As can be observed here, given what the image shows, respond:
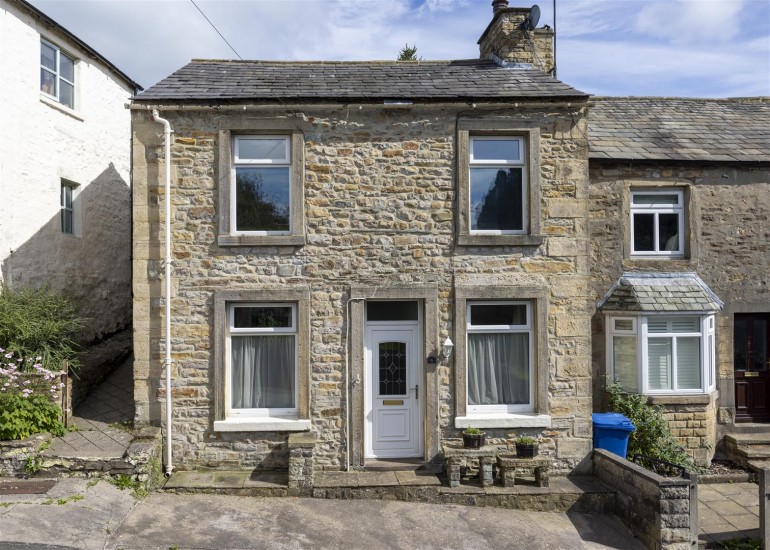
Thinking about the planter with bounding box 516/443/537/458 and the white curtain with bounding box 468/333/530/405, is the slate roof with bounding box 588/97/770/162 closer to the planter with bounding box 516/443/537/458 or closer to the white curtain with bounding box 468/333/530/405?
the white curtain with bounding box 468/333/530/405

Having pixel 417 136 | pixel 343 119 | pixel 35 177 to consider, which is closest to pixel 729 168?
pixel 417 136

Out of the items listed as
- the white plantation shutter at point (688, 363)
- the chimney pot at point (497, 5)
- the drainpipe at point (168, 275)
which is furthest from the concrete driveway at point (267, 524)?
the chimney pot at point (497, 5)

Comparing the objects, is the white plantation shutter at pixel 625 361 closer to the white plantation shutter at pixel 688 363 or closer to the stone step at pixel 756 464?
the white plantation shutter at pixel 688 363

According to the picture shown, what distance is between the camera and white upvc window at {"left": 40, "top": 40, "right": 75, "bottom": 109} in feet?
36.6

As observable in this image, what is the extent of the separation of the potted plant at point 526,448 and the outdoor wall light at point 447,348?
1646 mm

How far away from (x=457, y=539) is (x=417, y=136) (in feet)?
18.7

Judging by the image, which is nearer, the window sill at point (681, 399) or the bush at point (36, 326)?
the bush at point (36, 326)

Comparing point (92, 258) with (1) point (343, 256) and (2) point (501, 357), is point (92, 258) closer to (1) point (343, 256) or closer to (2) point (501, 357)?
(1) point (343, 256)

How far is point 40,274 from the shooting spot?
10742 mm

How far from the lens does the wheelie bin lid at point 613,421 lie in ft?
29.3

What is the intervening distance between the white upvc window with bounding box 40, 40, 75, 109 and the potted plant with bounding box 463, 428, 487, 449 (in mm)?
10095

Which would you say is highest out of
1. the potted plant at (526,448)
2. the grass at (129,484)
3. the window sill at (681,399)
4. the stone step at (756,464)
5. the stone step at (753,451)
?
the window sill at (681,399)

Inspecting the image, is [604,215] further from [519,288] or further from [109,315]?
[109,315]

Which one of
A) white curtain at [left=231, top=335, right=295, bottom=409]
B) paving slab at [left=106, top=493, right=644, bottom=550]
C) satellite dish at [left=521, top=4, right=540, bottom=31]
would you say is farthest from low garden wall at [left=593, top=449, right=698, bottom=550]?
satellite dish at [left=521, top=4, right=540, bottom=31]
